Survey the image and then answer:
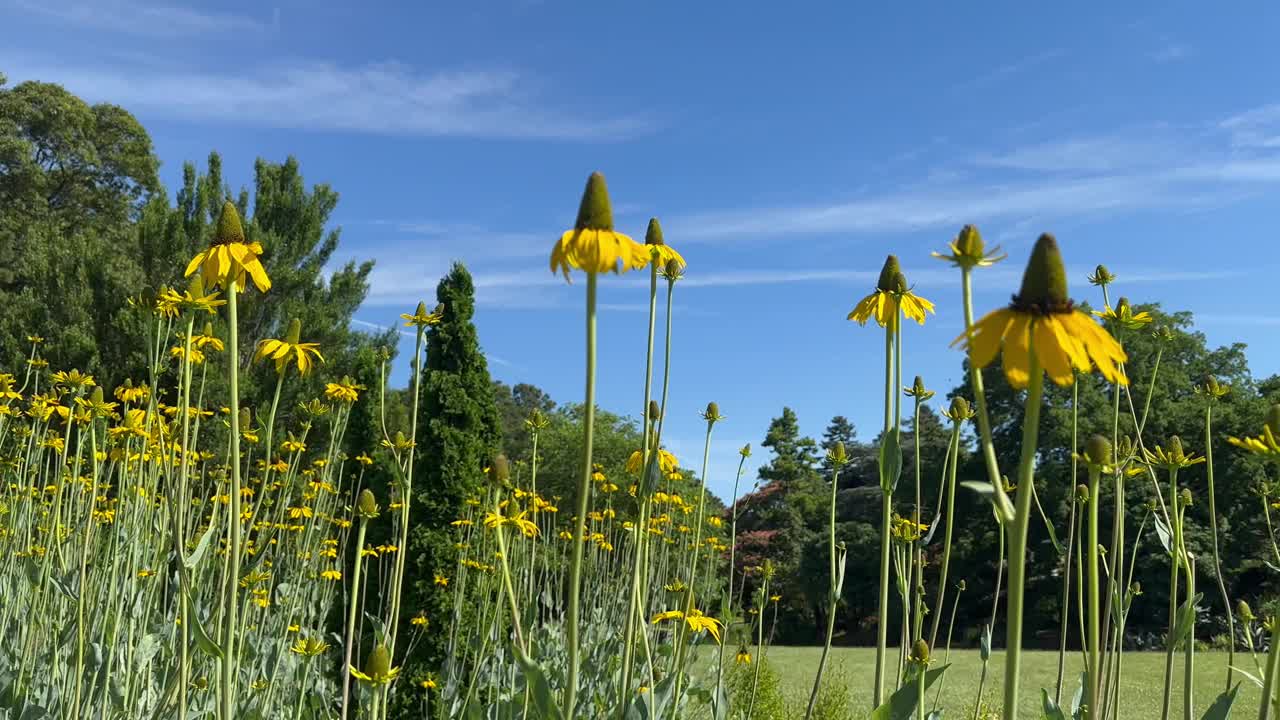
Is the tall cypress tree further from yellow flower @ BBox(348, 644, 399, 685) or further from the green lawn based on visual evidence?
yellow flower @ BBox(348, 644, 399, 685)

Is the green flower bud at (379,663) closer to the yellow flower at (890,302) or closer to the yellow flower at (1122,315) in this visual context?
the yellow flower at (890,302)

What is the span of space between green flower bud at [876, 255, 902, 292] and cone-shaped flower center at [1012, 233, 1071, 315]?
895 mm

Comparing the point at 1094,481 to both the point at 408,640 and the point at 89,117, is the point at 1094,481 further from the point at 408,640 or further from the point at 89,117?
the point at 89,117

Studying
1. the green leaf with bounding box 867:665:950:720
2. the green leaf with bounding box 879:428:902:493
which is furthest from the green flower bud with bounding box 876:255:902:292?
the green leaf with bounding box 867:665:950:720

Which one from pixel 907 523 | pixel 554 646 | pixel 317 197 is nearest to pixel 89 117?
pixel 317 197

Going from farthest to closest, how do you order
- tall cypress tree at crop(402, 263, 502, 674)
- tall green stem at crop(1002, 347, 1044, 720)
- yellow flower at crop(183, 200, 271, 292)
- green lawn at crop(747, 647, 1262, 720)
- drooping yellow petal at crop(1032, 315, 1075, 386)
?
green lawn at crop(747, 647, 1262, 720) → tall cypress tree at crop(402, 263, 502, 674) → yellow flower at crop(183, 200, 271, 292) → drooping yellow petal at crop(1032, 315, 1075, 386) → tall green stem at crop(1002, 347, 1044, 720)

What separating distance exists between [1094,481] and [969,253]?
41 cm

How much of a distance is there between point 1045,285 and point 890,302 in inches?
34.1

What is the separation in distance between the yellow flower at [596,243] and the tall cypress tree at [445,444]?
5150 millimetres

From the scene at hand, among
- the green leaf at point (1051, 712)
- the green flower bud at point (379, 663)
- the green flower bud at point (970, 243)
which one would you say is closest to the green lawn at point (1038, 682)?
the green leaf at point (1051, 712)

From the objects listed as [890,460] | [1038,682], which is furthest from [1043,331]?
[1038,682]

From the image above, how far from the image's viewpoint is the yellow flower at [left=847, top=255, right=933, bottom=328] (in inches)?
78.1

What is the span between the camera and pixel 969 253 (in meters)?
1.23

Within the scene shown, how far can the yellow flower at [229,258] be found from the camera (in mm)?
1812
